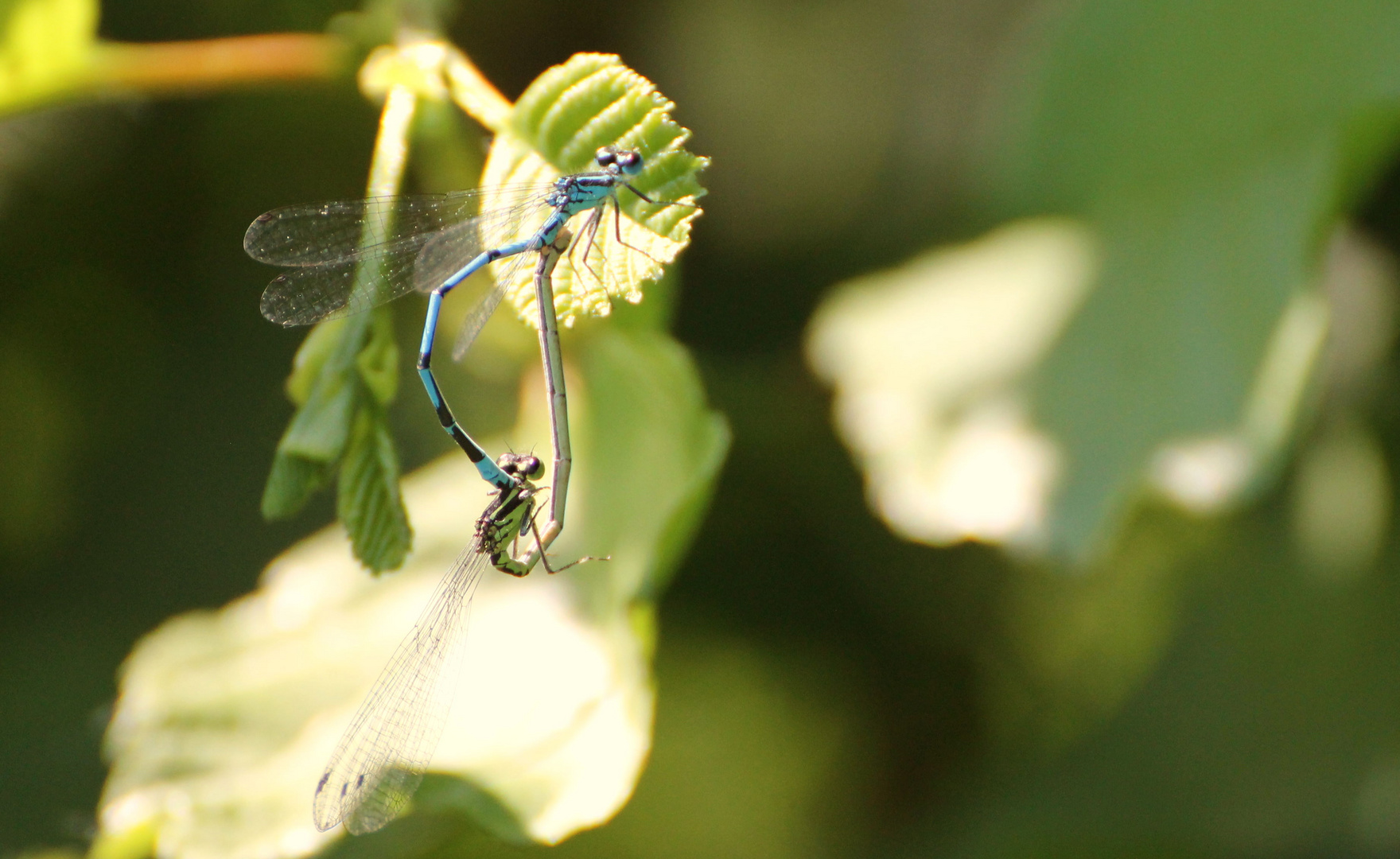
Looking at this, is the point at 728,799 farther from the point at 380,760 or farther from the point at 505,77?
the point at 505,77

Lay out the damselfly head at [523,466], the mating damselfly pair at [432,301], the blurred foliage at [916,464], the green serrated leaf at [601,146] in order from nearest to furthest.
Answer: the green serrated leaf at [601,146], the mating damselfly pair at [432,301], the damselfly head at [523,466], the blurred foliage at [916,464]

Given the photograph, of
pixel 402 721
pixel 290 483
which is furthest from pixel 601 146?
pixel 402 721

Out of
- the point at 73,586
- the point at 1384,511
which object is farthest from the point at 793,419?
the point at 73,586

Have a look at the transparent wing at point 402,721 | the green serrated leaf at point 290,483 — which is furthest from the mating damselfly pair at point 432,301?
the green serrated leaf at point 290,483

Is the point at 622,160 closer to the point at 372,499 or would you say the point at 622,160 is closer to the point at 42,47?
the point at 372,499

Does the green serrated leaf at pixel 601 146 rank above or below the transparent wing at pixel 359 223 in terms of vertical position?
below

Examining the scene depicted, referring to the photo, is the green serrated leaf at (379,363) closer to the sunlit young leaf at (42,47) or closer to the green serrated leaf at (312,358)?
the green serrated leaf at (312,358)
